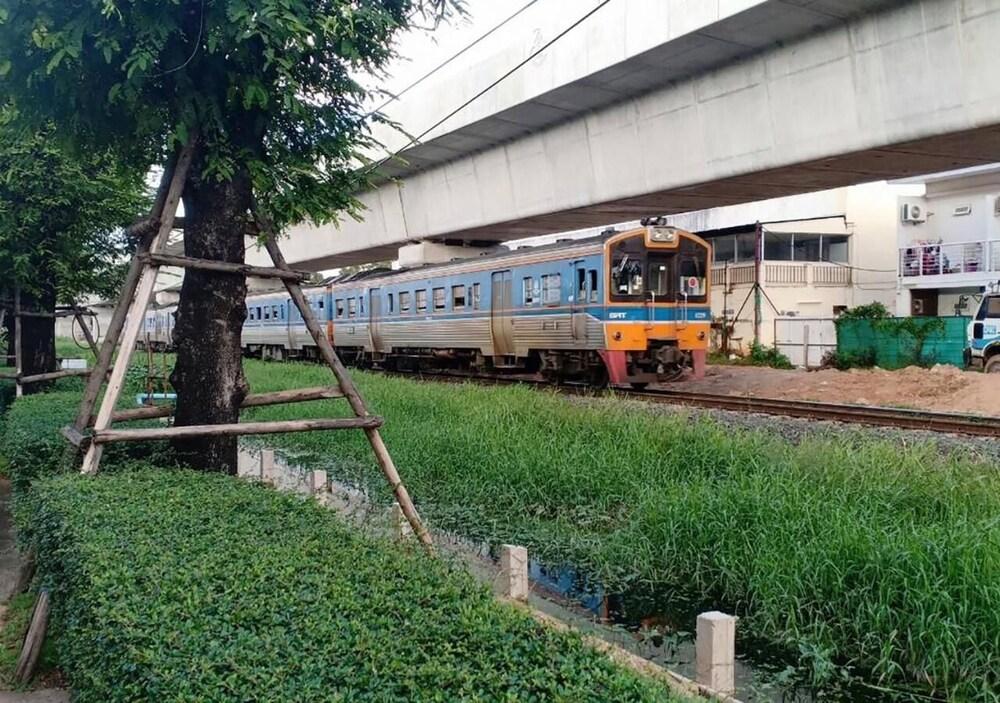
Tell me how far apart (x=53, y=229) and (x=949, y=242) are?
26182 mm

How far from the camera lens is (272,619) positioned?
313 centimetres

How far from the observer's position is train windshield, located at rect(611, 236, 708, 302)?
15656 millimetres

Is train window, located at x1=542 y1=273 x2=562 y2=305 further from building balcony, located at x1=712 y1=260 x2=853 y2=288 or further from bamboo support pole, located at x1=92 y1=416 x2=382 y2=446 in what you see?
building balcony, located at x1=712 y1=260 x2=853 y2=288

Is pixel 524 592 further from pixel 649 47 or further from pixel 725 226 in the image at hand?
pixel 725 226

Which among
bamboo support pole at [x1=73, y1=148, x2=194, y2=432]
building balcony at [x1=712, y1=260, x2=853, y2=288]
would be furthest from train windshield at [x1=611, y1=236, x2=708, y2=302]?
building balcony at [x1=712, y1=260, x2=853, y2=288]

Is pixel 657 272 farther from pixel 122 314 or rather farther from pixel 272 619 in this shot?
pixel 272 619

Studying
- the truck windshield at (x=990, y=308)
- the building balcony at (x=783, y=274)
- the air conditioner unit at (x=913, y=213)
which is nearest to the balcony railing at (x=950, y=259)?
the air conditioner unit at (x=913, y=213)

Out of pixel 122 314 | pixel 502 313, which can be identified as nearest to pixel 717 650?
pixel 122 314

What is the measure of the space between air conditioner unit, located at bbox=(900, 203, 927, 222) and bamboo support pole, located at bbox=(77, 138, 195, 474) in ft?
91.5

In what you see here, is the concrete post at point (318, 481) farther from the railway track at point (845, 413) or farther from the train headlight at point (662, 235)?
the train headlight at point (662, 235)

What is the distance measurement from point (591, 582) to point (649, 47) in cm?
834

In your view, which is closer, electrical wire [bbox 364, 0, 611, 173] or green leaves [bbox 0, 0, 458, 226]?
green leaves [bbox 0, 0, 458, 226]

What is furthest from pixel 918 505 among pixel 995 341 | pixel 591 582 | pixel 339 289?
pixel 339 289

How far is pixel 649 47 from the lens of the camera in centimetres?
1196
